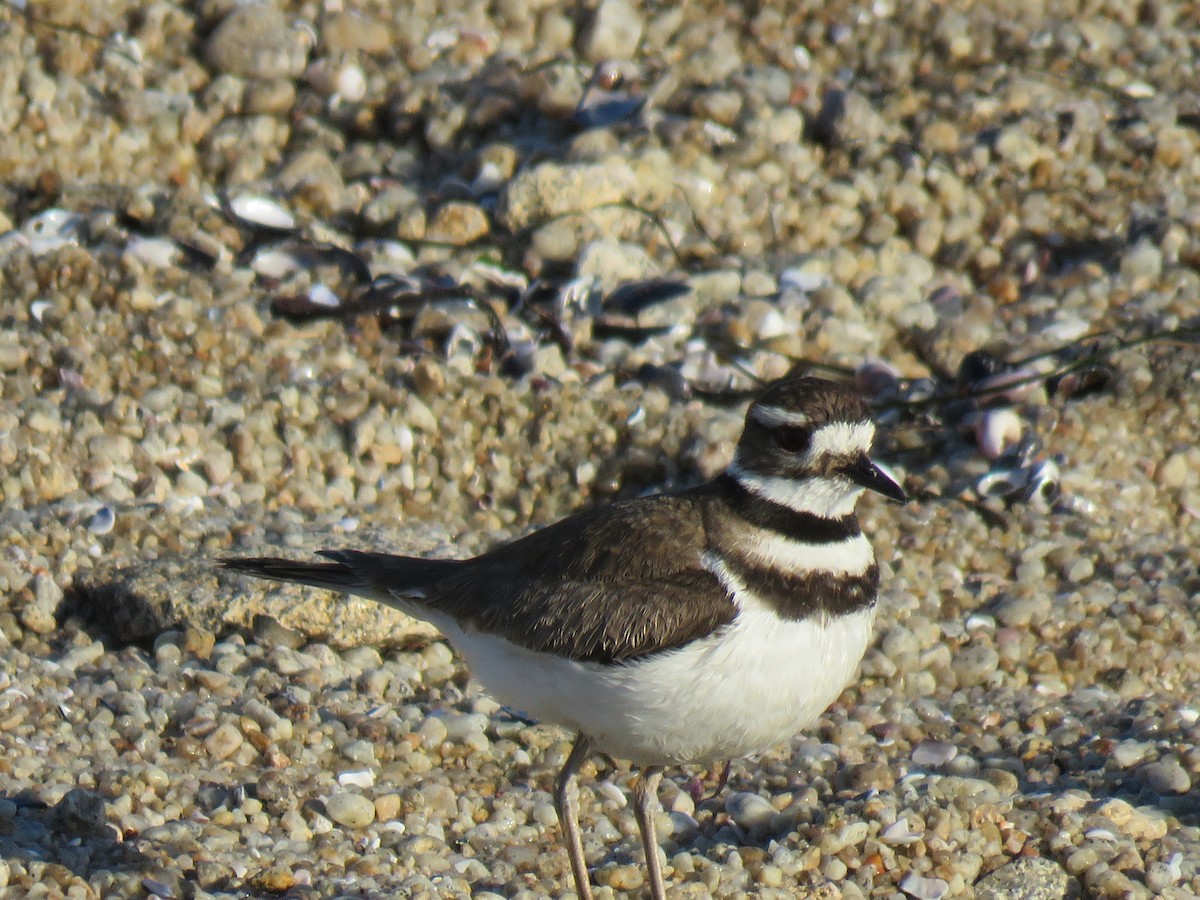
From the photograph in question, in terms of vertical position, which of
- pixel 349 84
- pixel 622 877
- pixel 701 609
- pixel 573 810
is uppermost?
pixel 349 84

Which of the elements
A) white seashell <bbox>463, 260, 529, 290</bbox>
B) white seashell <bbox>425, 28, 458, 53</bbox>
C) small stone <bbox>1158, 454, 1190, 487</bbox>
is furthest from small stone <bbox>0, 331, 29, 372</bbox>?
small stone <bbox>1158, 454, 1190, 487</bbox>

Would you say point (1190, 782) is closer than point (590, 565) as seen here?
No

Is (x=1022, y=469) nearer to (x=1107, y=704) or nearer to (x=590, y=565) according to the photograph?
(x=1107, y=704)

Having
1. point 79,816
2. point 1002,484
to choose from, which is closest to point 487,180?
point 1002,484

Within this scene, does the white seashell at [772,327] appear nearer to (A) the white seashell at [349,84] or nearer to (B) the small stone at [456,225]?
(B) the small stone at [456,225]

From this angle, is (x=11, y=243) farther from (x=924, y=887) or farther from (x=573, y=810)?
(x=924, y=887)

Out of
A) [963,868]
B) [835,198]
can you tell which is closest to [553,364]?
[835,198]

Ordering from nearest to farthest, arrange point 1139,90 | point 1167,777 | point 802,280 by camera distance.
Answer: point 1167,777, point 802,280, point 1139,90
